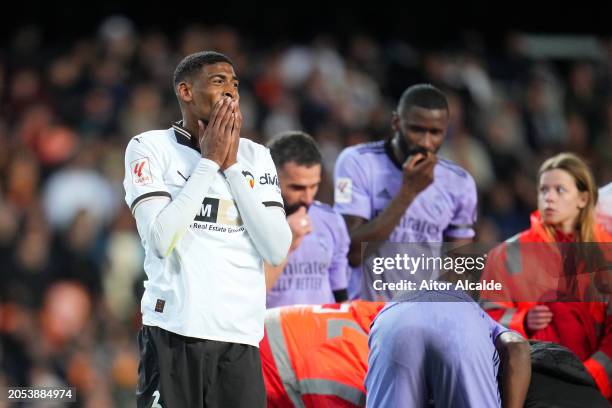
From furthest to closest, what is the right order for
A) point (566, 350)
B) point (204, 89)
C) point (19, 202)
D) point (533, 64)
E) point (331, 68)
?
point (533, 64)
point (331, 68)
point (19, 202)
point (566, 350)
point (204, 89)

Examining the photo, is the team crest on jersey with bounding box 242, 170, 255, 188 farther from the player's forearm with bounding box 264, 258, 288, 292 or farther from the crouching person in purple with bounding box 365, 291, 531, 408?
the player's forearm with bounding box 264, 258, 288, 292

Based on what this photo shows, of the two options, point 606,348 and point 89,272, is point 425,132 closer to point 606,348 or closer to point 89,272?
point 606,348

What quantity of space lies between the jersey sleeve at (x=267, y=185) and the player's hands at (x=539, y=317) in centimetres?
184

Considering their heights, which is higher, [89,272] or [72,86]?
[72,86]

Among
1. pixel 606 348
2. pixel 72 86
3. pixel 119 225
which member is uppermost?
pixel 72 86

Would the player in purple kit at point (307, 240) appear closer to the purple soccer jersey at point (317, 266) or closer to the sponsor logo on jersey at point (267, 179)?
the purple soccer jersey at point (317, 266)

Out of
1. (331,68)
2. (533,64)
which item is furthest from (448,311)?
(533,64)

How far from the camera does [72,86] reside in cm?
1012

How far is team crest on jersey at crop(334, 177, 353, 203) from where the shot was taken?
561 cm

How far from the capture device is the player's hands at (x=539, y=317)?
5008mm

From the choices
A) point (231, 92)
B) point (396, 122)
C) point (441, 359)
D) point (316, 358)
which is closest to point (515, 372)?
point (441, 359)

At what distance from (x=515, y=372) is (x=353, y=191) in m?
1.92

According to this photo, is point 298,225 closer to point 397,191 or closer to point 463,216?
point 397,191

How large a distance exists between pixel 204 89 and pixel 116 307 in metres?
4.91
